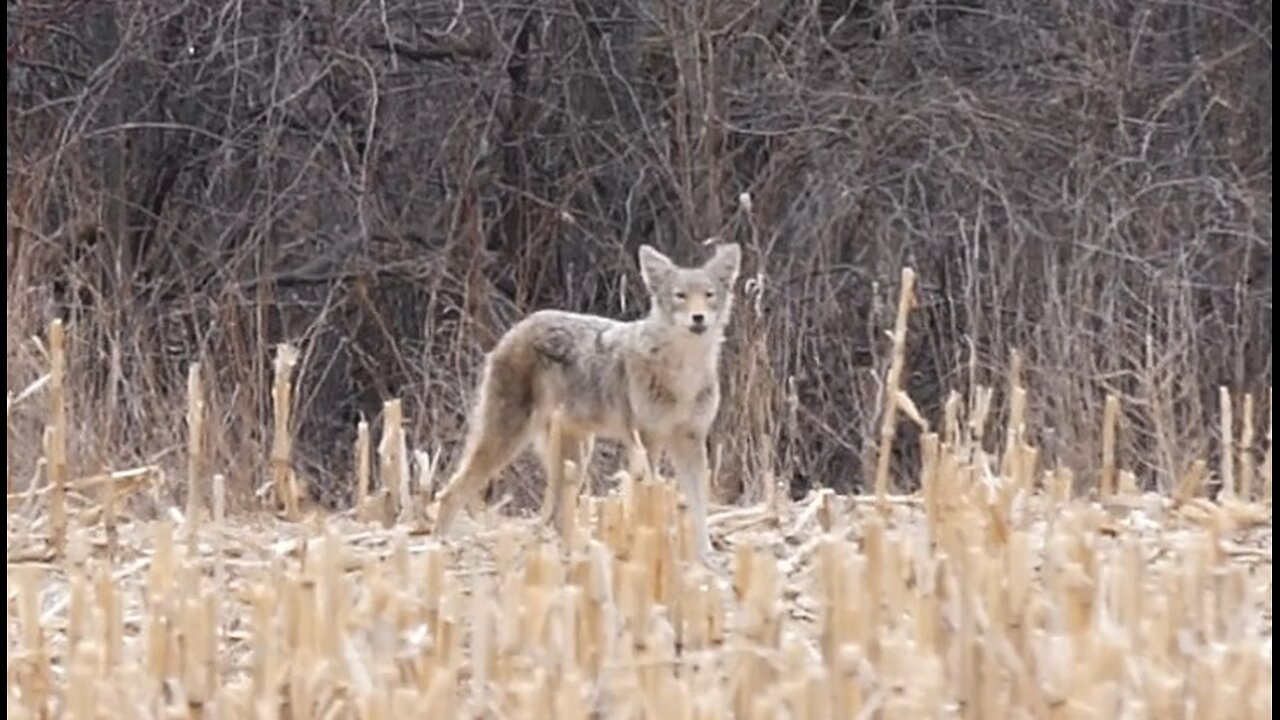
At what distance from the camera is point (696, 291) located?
7.34 meters

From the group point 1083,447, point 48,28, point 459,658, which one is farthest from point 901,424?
point 459,658

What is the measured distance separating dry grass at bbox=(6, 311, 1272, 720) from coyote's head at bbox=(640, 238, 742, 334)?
2.65 metres

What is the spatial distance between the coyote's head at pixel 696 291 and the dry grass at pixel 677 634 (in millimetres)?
2651

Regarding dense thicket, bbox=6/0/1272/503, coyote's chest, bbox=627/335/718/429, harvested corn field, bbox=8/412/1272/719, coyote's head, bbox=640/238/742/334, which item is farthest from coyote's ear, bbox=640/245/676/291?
harvested corn field, bbox=8/412/1272/719

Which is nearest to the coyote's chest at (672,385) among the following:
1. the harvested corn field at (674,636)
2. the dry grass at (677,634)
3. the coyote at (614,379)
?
the coyote at (614,379)

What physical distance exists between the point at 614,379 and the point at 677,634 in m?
3.41

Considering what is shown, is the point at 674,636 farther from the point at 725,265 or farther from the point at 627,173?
the point at 627,173

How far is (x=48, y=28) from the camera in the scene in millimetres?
11664

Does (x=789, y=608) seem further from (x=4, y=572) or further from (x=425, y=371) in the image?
(x=425, y=371)

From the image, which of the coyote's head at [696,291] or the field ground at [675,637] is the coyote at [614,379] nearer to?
the coyote's head at [696,291]

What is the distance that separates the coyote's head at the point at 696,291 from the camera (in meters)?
7.28

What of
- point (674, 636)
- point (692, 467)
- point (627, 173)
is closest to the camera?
point (674, 636)

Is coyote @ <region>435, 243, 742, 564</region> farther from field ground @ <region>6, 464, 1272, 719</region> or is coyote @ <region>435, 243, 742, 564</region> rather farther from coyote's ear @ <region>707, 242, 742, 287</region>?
field ground @ <region>6, 464, 1272, 719</region>

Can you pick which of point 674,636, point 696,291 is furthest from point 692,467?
point 674,636
